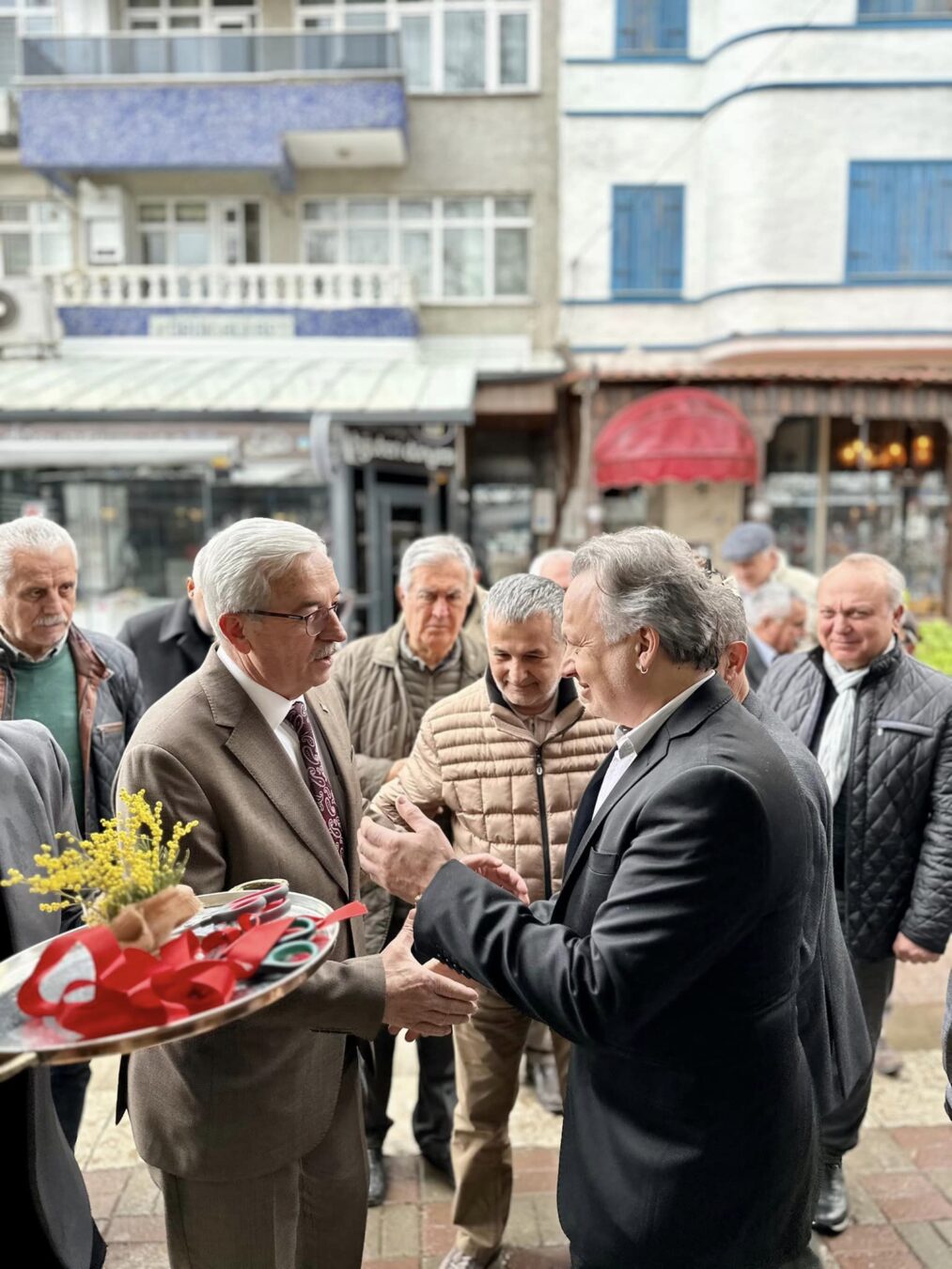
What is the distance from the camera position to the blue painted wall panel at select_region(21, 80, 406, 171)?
11797 millimetres

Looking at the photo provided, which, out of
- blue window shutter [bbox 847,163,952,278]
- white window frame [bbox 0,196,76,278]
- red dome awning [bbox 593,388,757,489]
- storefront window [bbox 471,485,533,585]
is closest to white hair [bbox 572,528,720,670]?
red dome awning [bbox 593,388,757,489]

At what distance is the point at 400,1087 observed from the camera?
3.68m

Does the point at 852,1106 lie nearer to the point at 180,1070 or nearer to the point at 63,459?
the point at 180,1070

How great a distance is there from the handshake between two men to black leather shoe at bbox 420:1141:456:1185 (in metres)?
1.59

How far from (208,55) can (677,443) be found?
8.32 metres

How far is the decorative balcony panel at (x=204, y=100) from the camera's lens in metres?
11.8

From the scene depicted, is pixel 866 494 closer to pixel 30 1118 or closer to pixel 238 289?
pixel 238 289

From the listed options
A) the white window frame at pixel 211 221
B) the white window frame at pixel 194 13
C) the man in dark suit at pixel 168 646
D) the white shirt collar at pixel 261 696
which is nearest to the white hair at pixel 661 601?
the white shirt collar at pixel 261 696

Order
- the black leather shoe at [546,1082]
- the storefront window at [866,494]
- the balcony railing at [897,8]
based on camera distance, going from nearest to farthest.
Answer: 1. the black leather shoe at [546,1082]
2. the balcony railing at [897,8]
3. the storefront window at [866,494]

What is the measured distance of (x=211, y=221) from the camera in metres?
13.0

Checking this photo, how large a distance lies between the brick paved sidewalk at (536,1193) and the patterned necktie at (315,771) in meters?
1.56

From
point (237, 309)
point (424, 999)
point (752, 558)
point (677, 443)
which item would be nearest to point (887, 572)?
point (424, 999)

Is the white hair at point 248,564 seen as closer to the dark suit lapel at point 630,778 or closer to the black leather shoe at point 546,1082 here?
the dark suit lapel at point 630,778

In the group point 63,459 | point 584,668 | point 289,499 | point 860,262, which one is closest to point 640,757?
point 584,668
